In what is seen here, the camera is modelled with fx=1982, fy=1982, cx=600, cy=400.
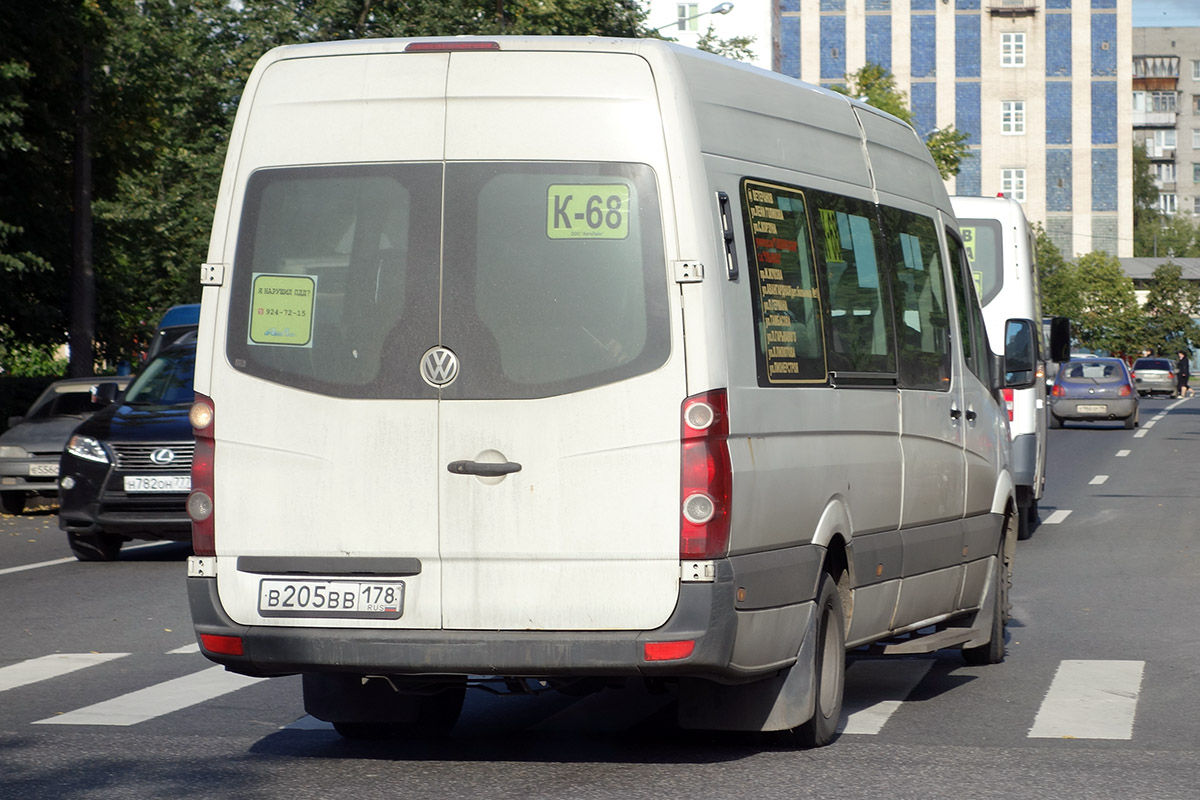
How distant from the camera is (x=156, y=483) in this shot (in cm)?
1492

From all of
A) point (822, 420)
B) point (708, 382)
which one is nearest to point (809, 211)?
point (822, 420)

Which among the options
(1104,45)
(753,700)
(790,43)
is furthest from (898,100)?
(753,700)

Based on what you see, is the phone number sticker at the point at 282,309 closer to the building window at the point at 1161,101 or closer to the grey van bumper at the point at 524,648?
the grey van bumper at the point at 524,648

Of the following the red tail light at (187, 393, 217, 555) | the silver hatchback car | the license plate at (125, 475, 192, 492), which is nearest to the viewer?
the red tail light at (187, 393, 217, 555)

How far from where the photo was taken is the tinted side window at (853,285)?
24.4 ft

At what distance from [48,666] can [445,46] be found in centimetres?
460

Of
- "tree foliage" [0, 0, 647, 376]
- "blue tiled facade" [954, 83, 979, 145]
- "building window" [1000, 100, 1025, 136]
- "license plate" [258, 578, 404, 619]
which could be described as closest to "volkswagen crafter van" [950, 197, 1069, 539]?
"license plate" [258, 578, 404, 619]

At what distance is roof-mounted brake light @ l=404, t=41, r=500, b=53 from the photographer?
21.8ft

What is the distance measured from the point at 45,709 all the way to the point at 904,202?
427cm

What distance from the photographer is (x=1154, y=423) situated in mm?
44156

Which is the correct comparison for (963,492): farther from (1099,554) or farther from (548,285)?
(1099,554)

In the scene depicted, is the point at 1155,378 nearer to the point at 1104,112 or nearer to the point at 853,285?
the point at 1104,112

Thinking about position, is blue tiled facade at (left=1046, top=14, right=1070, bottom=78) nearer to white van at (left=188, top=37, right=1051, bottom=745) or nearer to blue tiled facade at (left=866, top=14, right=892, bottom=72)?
blue tiled facade at (left=866, top=14, right=892, bottom=72)

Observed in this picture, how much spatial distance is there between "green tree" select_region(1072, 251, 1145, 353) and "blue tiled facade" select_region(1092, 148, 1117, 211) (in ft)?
13.9
